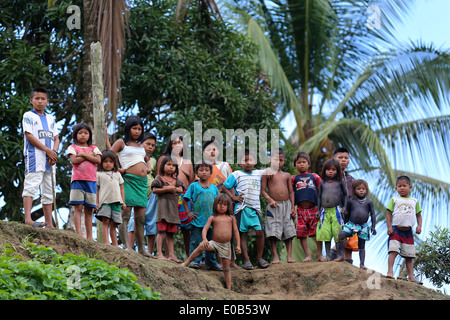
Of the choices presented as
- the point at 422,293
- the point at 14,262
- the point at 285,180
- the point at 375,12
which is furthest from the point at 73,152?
the point at 375,12

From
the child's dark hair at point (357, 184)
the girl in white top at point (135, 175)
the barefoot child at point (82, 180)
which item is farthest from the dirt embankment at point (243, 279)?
the child's dark hair at point (357, 184)

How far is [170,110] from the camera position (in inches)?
481

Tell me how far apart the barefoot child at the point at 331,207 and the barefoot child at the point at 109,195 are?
2.42 m

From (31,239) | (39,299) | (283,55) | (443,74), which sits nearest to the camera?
(39,299)

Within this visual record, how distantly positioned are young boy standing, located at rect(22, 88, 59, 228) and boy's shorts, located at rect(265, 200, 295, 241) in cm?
271

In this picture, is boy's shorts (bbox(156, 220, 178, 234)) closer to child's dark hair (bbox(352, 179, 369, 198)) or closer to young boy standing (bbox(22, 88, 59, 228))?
young boy standing (bbox(22, 88, 59, 228))

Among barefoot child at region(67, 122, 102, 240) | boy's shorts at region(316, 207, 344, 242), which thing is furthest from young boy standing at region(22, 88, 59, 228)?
boy's shorts at region(316, 207, 344, 242)

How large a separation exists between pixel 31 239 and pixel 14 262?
0.68 m

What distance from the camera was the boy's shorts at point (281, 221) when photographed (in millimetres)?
8219

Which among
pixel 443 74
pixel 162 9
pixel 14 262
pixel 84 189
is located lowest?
pixel 14 262

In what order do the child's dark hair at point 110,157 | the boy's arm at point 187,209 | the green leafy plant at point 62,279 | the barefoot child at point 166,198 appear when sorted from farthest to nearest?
the boy's arm at point 187,209 → the barefoot child at point 166,198 → the child's dark hair at point 110,157 → the green leafy plant at point 62,279

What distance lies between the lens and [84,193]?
7.23 m

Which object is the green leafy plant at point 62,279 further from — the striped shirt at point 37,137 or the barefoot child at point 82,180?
the striped shirt at point 37,137

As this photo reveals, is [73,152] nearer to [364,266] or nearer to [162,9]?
[364,266]
